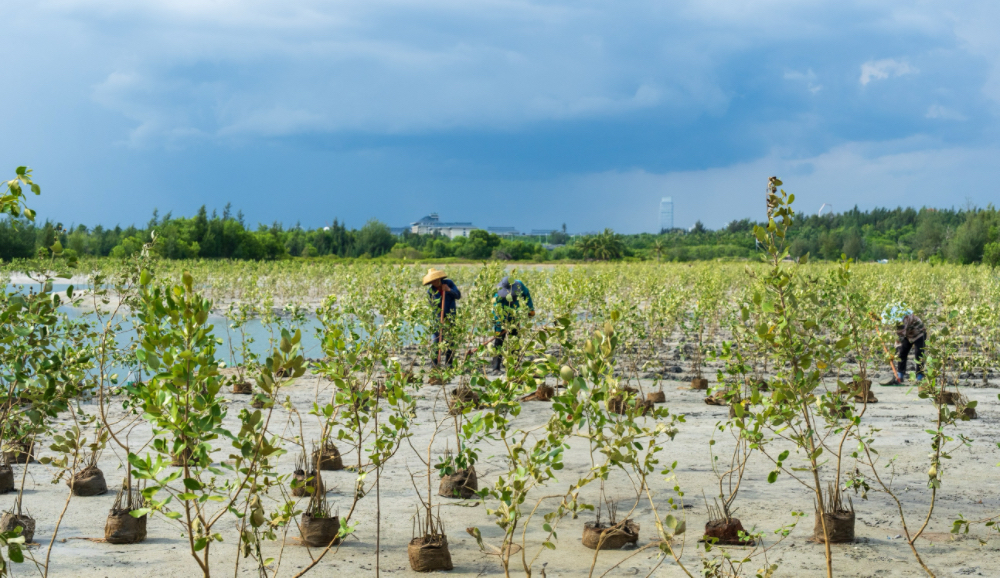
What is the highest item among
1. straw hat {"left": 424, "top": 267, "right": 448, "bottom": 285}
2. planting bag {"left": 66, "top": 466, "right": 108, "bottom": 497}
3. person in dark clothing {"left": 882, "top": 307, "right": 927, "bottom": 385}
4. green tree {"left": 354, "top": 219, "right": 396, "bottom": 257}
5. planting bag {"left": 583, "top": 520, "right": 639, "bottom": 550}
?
green tree {"left": 354, "top": 219, "right": 396, "bottom": 257}

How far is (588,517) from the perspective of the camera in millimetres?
5625

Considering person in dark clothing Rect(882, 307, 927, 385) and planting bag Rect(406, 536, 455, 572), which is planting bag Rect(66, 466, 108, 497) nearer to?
planting bag Rect(406, 536, 455, 572)

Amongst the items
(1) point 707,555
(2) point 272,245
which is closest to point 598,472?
(1) point 707,555

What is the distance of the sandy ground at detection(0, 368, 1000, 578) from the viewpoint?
455 centimetres

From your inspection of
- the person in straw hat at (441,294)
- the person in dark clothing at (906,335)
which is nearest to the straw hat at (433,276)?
the person in straw hat at (441,294)

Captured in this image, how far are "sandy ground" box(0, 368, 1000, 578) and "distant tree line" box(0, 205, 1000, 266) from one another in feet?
142

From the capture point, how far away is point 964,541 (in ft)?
16.4

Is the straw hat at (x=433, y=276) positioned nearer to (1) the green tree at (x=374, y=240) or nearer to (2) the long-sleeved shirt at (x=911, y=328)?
(2) the long-sleeved shirt at (x=911, y=328)

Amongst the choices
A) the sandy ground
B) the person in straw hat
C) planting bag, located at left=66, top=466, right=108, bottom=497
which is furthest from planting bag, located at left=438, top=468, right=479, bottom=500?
the person in straw hat

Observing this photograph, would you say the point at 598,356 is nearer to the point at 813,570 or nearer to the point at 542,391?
the point at 813,570

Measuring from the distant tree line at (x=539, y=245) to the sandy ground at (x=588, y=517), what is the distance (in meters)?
43.4

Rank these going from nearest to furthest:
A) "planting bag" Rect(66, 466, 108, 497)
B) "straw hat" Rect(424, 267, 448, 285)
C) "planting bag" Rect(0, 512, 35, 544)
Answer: "planting bag" Rect(0, 512, 35, 544), "planting bag" Rect(66, 466, 108, 497), "straw hat" Rect(424, 267, 448, 285)

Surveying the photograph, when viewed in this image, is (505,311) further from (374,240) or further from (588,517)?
(374,240)

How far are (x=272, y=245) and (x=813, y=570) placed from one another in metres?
70.9
